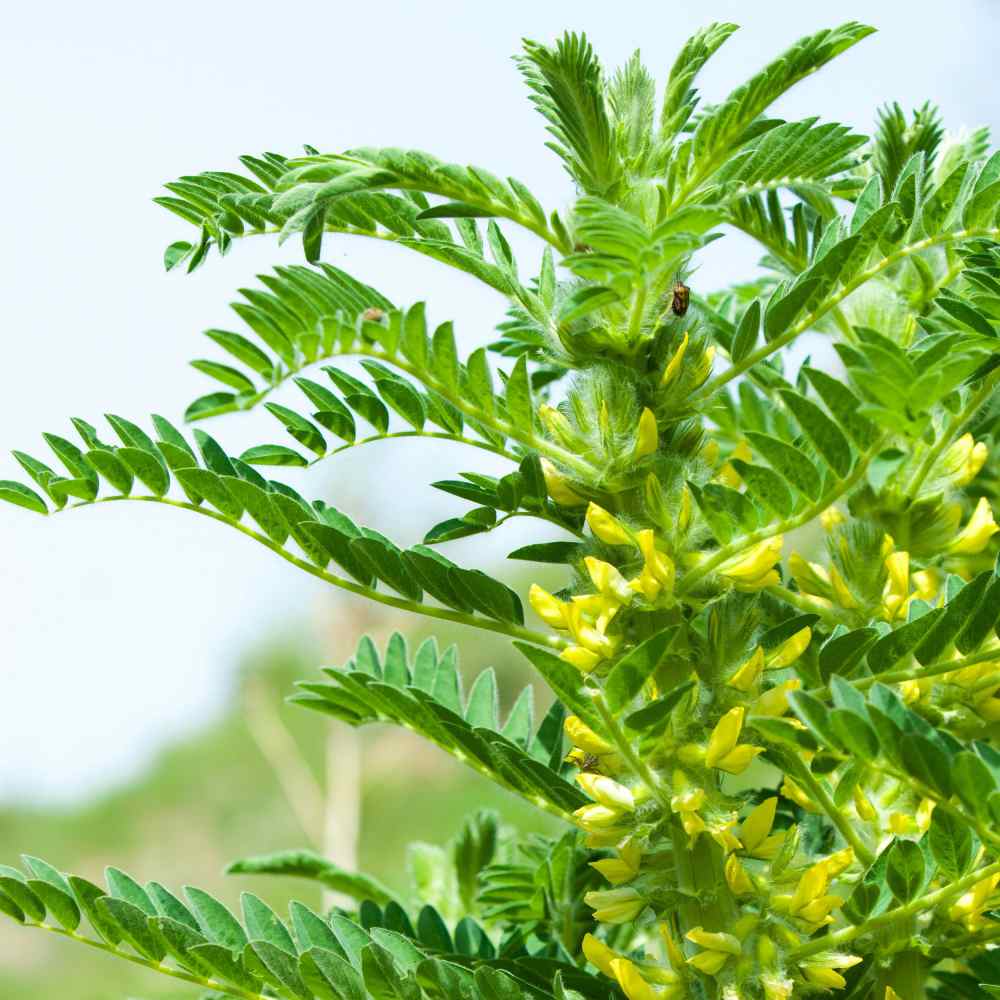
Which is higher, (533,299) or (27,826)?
(533,299)

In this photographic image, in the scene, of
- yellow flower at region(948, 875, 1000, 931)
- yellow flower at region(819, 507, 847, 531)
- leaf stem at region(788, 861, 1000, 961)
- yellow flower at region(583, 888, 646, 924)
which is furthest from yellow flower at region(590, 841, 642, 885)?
yellow flower at region(819, 507, 847, 531)

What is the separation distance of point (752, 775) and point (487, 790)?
2.17 m

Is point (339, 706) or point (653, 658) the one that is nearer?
point (653, 658)

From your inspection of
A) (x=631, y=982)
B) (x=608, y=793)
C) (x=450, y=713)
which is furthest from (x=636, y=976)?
→ (x=450, y=713)

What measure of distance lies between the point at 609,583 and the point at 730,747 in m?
0.13

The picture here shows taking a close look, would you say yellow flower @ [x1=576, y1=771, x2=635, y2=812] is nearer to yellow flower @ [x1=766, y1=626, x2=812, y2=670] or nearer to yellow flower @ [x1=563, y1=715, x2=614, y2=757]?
yellow flower @ [x1=563, y1=715, x2=614, y2=757]

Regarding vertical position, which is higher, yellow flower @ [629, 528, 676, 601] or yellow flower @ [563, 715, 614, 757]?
yellow flower @ [629, 528, 676, 601]

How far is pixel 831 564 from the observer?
1.06 m

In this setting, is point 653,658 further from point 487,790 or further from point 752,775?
point 487,790

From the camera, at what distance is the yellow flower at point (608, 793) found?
84 cm

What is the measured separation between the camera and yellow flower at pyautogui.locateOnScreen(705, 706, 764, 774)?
83 cm

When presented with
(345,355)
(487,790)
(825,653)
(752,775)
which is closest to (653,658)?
(825,653)

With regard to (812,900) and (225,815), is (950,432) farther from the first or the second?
(225,815)

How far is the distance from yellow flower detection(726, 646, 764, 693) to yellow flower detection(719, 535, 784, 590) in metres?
0.05
